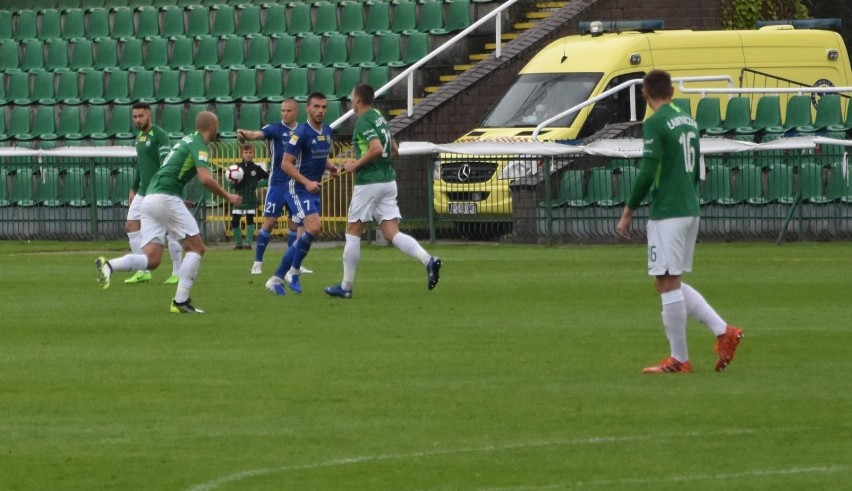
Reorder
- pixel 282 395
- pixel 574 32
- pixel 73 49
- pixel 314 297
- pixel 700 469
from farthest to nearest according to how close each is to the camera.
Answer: pixel 73 49
pixel 574 32
pixel 314 297
pixel 282 395
pixel 700 469

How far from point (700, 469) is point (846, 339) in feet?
18.2

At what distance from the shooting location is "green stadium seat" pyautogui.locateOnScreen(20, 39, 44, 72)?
123ft

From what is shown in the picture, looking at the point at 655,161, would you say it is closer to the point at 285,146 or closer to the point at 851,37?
the point at 285,146

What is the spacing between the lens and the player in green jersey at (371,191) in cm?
1833

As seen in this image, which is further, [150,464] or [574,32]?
[574,32]

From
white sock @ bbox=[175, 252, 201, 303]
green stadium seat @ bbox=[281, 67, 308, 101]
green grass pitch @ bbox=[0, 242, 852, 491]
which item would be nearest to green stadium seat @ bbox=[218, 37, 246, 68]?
green stadium seat @ bbox=[281, 67, 308, 101]

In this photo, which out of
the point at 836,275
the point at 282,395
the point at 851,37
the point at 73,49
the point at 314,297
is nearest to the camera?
the point at 282,395

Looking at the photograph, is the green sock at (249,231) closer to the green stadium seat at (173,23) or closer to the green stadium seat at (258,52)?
the green stadium seat at (258,52)

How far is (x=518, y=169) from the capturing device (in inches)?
1096

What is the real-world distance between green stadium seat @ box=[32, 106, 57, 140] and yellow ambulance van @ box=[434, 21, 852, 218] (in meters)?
9.86

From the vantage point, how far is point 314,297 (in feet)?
61.3

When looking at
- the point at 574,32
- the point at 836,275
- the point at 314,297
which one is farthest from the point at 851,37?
the point at 314,297

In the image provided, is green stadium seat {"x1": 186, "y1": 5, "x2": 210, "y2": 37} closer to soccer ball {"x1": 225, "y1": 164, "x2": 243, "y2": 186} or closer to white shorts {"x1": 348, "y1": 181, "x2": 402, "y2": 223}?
soccer ball {"x1": 225, "y1": 164, "x2": 243, "y2": 186}

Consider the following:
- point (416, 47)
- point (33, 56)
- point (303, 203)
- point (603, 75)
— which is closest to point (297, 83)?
point (416, 47)
